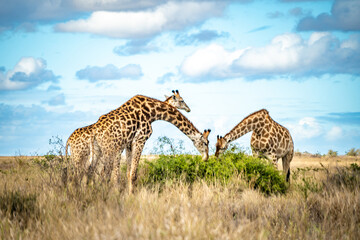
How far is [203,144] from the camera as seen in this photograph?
40.7 feet

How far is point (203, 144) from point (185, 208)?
6.59m

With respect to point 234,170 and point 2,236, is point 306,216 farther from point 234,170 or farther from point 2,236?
point 2,236

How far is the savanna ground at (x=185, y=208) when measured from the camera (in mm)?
5121

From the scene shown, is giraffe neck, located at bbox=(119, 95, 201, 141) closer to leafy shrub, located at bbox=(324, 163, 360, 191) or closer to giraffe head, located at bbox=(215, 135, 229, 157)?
giraffe head, located at bbox=(215, 135, 229, 157)

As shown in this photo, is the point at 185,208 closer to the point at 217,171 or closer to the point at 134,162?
the point at 134,162

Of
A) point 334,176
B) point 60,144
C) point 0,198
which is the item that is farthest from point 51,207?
point 334,176

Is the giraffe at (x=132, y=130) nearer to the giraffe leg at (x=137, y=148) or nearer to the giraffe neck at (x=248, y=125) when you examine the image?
the giraffe leg at (x=137, y=148)

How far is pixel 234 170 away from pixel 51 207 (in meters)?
6.06

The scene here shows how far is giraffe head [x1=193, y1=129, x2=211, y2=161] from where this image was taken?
486 inches

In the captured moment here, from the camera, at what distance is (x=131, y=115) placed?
11195 millimetres

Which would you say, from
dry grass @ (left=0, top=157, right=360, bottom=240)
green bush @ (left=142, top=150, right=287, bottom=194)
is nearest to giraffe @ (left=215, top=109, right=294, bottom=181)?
green bush @ (left=142, top=150, right=287, bottom=194)

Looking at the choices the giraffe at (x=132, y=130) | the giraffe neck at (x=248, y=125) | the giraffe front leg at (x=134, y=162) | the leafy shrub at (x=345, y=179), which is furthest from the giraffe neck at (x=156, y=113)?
the leafy shrub at (x=345, y=179)

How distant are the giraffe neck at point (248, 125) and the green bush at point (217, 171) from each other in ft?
3.24

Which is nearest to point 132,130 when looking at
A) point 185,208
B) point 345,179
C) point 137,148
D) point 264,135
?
point 137,148
